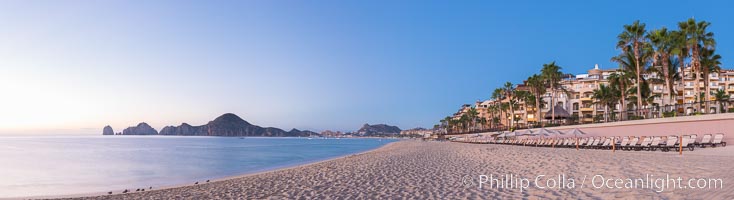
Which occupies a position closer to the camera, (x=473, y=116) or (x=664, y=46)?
(x=664, y=46)

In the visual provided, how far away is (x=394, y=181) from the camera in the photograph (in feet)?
40.7

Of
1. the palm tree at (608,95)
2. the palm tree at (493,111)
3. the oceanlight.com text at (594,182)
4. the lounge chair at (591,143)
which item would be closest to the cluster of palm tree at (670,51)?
the lounge chair at (591,143)

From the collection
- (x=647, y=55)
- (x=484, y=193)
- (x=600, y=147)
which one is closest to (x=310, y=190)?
(x=484, y=193)

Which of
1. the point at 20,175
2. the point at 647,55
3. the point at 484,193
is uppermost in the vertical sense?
the point at 647,55

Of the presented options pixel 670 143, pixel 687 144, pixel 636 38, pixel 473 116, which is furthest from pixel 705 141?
pixel 473 116

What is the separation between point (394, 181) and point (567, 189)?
14.7 ft

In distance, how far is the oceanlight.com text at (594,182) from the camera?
904cm

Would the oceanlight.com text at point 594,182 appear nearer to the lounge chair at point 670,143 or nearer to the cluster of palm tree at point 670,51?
the lounge chair at point 670,143

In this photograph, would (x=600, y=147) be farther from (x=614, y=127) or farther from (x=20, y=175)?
(x=20, y=175)

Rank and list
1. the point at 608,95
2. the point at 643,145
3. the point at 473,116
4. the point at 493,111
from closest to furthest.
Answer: the point at 643,145, the point at 608,95, the point at 493,111, the point at 473,116

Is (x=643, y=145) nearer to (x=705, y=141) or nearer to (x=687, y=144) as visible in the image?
(x=687, y=144)

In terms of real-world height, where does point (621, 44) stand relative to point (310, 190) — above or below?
above

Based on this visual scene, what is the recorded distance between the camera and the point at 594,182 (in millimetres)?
10109

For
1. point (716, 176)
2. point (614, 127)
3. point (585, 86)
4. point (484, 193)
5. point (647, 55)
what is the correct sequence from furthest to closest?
point (585, 86) < point (647, 55) < point (614, 127) < point (716, 176) < point (484, 193)
